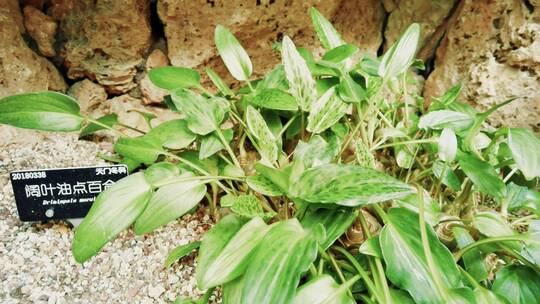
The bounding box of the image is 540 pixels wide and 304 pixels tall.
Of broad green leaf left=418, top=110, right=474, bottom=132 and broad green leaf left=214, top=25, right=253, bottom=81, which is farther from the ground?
broad green leaf left=214, top=25, right=253, bottom=81

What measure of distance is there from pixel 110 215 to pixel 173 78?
17.7 inches

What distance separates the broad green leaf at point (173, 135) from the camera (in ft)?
2.99

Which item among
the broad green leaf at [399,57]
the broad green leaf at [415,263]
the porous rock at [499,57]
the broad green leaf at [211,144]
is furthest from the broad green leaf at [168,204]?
the porous rock at [499,57]

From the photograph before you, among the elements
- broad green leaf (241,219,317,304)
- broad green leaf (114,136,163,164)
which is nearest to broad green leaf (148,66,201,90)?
broad green leaf (114,136,163,164)

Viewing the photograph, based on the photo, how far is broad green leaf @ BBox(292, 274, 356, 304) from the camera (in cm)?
60

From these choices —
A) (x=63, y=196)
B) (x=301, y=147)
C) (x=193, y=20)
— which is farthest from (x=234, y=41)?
(x=63, y=196)

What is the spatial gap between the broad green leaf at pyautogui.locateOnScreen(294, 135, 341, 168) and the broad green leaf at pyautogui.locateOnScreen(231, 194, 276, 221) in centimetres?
11

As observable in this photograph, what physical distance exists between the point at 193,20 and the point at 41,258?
702 millimetres

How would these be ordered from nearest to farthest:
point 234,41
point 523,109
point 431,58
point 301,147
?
1. point 301,147
2. point 234,41
3. point 523,109
4. point 431,58

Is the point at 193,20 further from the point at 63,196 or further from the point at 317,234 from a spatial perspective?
the point at 317,234

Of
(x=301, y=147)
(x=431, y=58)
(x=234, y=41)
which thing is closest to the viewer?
(x=301, y=147)

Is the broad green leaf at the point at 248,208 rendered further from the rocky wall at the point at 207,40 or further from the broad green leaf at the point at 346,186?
the rocky wall at the point at 207,40

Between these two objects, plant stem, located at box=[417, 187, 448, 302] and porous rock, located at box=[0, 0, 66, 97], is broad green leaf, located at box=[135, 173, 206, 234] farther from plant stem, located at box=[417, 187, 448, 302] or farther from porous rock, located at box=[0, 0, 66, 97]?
porous rock, located at box=[0, 0, 66, 97]

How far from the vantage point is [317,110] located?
851 millimetres
